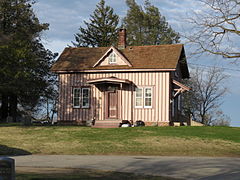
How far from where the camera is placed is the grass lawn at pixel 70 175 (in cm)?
1190

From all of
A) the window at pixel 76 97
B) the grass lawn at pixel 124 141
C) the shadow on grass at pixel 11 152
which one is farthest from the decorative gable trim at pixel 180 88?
the shadow on grass at pixel 11 152

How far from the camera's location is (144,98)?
32.6m

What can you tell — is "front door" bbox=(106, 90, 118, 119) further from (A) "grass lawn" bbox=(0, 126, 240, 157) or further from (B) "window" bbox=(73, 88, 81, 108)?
(A) "grass lawn" bbox=(0, 126, 240, 157)

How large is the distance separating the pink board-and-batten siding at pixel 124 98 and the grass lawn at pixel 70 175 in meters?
18.7

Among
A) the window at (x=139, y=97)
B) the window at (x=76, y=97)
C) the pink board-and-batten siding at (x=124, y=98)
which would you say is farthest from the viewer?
the window at (x=76, y=97)

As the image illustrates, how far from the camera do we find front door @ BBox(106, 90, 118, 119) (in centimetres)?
3328

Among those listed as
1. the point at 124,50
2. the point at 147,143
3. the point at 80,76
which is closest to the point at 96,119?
the point at 80,76

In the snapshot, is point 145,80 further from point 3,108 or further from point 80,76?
point 3,108

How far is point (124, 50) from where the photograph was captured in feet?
119

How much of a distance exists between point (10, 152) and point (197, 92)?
37.2 metres

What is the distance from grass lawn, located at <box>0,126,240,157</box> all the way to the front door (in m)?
5.10

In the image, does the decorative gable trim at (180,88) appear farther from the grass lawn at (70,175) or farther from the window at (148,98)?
the grass lawn at (70,175)

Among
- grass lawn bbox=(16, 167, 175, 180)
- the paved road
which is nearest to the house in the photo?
the paved road

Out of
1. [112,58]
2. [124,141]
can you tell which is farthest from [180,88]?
[124,141]
